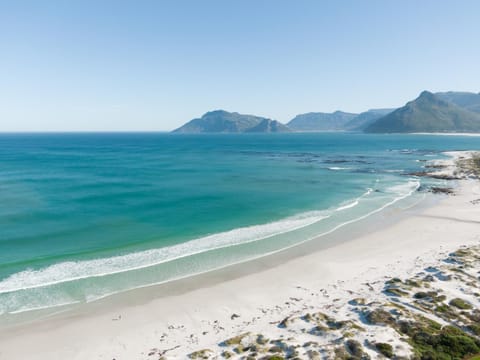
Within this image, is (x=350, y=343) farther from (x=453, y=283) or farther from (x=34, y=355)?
(x=34, y=355)

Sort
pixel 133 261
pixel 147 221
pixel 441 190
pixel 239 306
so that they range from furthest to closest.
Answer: pixel 441 190, pixel 147 221, pixel 133 261, pixel 239 306

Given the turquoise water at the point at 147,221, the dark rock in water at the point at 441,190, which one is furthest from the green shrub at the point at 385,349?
the dark rock in water at the point at 441,190

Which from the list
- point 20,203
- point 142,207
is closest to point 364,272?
point 142,207

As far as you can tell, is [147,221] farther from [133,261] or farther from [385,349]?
[385,349]

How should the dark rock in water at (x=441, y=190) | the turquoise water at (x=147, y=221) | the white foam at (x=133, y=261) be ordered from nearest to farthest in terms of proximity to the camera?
1. the white foam at (x=133, y=261)
2. the turquoise water at (x=147, y=221)
3. the dark rock in water at (x=441, y=190)

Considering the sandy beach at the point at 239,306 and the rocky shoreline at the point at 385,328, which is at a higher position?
the rocky shoreline at the point at 385,328

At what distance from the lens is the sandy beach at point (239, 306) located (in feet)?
46.9

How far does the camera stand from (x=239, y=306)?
18062 millimetres

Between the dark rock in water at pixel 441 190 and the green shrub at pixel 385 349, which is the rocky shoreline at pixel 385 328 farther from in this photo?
the dark rock in water at pixel 441 190

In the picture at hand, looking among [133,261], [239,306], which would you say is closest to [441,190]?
[239,306]

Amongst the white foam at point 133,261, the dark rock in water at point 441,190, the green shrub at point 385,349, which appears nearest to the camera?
the green shrub at point 385,349

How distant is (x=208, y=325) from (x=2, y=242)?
22.4 metres

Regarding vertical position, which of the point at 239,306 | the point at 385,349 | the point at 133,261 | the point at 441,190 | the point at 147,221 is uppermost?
the point at 441,190

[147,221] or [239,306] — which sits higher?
[147,221]
